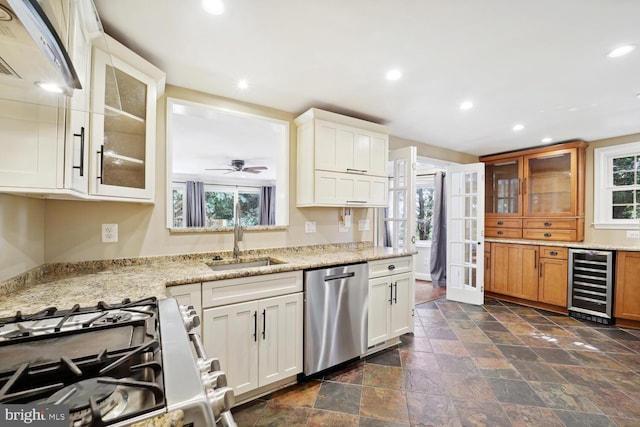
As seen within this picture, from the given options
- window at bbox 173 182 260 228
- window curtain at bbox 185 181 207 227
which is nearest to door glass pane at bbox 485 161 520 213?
window at bbox 173 182 260 228

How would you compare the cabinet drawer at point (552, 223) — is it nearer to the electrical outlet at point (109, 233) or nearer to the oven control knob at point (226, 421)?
the oven control knob at point (226, 421)

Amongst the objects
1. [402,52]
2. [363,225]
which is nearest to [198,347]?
[402,52]

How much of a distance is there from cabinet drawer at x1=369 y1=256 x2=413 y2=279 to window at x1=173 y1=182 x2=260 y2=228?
15.5 ft

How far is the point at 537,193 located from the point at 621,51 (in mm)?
2786

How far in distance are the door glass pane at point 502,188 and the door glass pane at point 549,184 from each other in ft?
0.65

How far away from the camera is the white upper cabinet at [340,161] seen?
2.49m

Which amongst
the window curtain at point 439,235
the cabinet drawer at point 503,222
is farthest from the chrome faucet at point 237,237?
the cabinet drawer at point 503,222

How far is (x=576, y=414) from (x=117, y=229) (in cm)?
328

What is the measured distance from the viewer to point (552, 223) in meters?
3.79

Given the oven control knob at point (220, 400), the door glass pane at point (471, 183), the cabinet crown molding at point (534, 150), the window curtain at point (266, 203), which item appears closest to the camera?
the oven control knob at point (220, 400)

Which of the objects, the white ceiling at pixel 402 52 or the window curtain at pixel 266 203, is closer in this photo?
the white ceiling at pixel 402 52

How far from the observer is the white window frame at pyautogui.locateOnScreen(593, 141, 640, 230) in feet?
11.5

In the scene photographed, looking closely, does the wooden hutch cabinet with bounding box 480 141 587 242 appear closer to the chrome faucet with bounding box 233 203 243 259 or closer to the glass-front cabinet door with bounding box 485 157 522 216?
the glass-front cabinet door with bounding box 485 157 522 216

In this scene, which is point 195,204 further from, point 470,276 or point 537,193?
point 537,193
